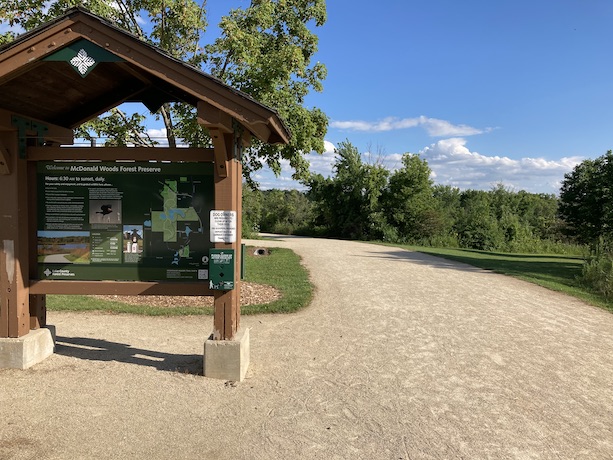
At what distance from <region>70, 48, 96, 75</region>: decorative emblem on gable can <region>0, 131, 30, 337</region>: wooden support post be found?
1340 mm

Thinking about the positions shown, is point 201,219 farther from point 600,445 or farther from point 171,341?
point 600,445

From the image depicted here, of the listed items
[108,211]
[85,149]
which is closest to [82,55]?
[85,149]

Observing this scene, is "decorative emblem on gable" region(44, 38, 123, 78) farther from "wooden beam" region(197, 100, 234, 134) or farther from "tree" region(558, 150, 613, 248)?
"tree" region(558, 150, 613, 248)

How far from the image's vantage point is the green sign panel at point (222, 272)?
496 cm

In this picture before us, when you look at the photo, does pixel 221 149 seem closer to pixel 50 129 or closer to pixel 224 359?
pixel 224 359

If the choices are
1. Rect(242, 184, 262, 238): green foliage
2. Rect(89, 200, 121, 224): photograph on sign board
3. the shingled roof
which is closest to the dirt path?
Rect(89, 200, 121, 224): photograph on sign board

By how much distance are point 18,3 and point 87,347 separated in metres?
6.13

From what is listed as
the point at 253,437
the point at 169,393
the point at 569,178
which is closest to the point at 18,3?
the point at 169,393

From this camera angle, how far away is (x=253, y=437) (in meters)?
3.75

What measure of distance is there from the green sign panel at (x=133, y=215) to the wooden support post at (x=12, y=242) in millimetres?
213

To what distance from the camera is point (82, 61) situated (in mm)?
4426

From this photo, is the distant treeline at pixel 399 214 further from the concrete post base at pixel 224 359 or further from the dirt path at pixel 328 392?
the concrete post base at pixel 224 359

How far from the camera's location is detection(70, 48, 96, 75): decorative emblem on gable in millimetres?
4414

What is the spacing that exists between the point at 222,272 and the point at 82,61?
8.27ft
